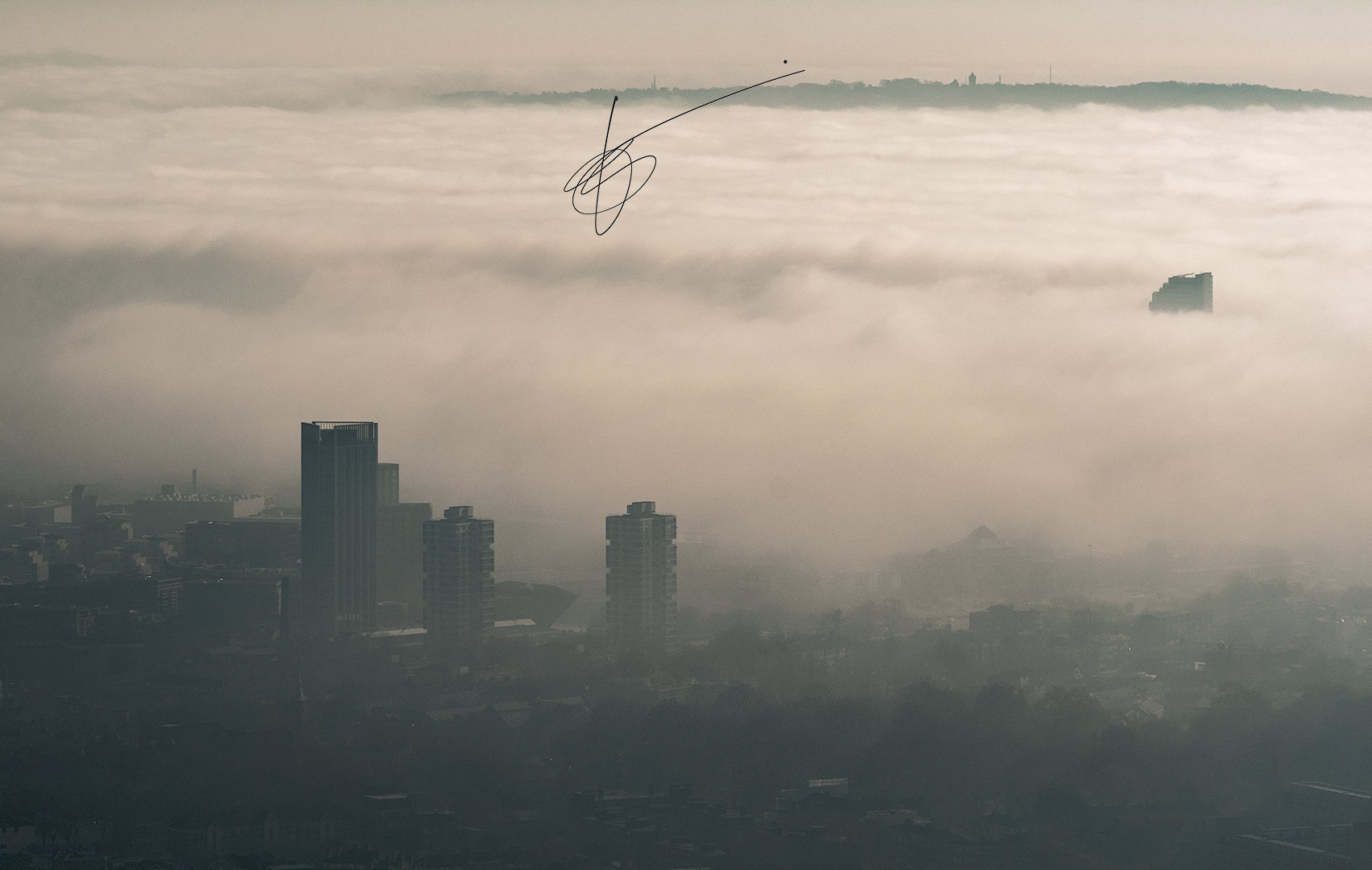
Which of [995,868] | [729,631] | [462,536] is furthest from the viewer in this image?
[462,536]

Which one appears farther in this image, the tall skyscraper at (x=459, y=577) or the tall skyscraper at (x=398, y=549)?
the tall skyscraper at (x=398, y=549)

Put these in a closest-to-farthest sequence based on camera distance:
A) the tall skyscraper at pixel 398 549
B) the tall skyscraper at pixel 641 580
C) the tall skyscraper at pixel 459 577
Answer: the tall skyscraper at pixel 641 580 → the tall skyscraper at pixel 459 577 → the tall skyscraper at pixel 398 549

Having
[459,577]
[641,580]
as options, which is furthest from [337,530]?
[641,580]

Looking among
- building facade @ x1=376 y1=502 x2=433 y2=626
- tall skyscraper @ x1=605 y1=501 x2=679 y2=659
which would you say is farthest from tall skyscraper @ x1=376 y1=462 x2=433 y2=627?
tall skyscraper @ x1=605 y1=501 x2=679 y2=659

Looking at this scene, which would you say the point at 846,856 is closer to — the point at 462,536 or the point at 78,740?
the point at 78,740

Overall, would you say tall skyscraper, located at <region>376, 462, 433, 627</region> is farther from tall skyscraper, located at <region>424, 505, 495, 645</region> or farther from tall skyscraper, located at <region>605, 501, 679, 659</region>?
tall skyscraper, located at <region>605, 501, 679, 659</region>

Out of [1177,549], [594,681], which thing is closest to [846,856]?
[594,681]

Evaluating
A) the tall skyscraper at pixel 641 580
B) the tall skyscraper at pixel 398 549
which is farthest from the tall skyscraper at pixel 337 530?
the tall skyscraper at pixel 641 580

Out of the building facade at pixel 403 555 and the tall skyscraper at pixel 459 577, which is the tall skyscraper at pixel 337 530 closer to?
the building facade at pixel 403 555
